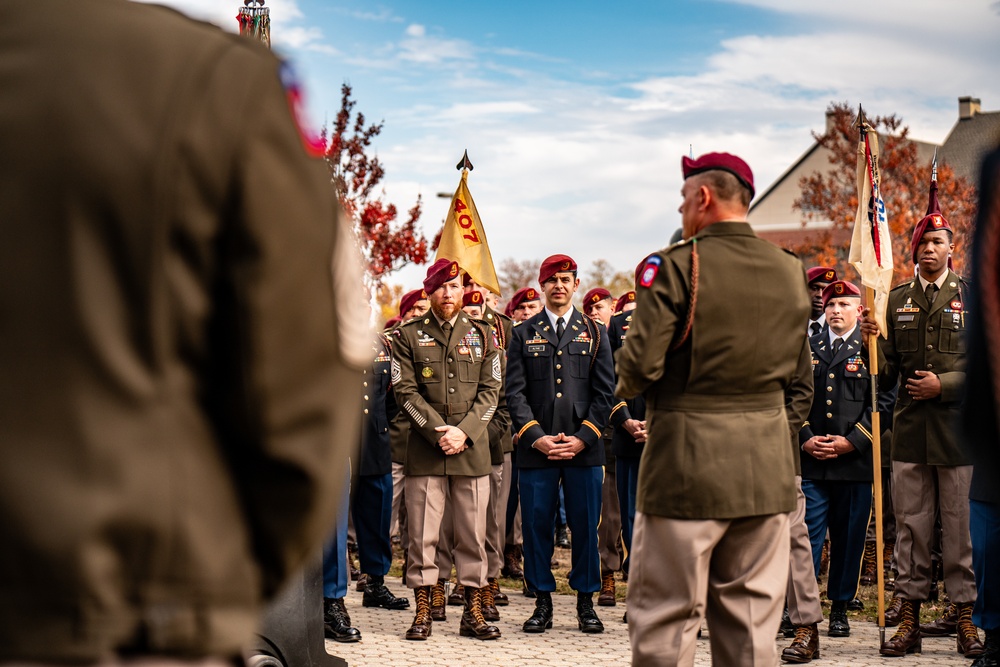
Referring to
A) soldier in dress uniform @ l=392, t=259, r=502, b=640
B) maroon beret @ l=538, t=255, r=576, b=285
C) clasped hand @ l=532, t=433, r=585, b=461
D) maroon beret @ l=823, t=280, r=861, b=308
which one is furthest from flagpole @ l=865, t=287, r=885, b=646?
soldier in dress uniform @ l=392, t=259, r=502, b=640

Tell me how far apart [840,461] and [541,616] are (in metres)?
2.42

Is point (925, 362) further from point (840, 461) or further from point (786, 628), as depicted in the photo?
point (786, 628)

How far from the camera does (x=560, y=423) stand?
857 centimetres

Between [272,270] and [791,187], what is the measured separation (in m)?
65.5

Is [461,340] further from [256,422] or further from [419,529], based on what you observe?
[256,422]

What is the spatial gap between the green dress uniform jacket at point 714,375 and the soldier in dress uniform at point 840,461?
3.28 meters

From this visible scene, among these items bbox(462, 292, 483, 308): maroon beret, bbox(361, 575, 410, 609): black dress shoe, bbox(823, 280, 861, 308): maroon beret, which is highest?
bbox(823, 280, 861, 308): maroon beret

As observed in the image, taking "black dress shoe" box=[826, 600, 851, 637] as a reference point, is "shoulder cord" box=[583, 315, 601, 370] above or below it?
above

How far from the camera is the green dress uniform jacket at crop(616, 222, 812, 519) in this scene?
4.68 metres

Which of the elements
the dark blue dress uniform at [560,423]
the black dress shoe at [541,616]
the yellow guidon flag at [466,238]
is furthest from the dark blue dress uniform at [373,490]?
the black dress shoe at [541,616]

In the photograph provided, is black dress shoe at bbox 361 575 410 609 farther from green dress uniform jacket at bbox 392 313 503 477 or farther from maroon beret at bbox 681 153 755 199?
maroon beret at bbox 681 153 755 199

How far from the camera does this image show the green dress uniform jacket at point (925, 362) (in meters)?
7.56

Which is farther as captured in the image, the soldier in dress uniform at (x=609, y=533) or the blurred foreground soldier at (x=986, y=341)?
the soldier in dress uniform at (x=609, y=533)

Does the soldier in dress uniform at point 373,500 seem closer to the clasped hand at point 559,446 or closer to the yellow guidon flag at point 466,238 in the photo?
the yellow guidon flag at point 466,238
